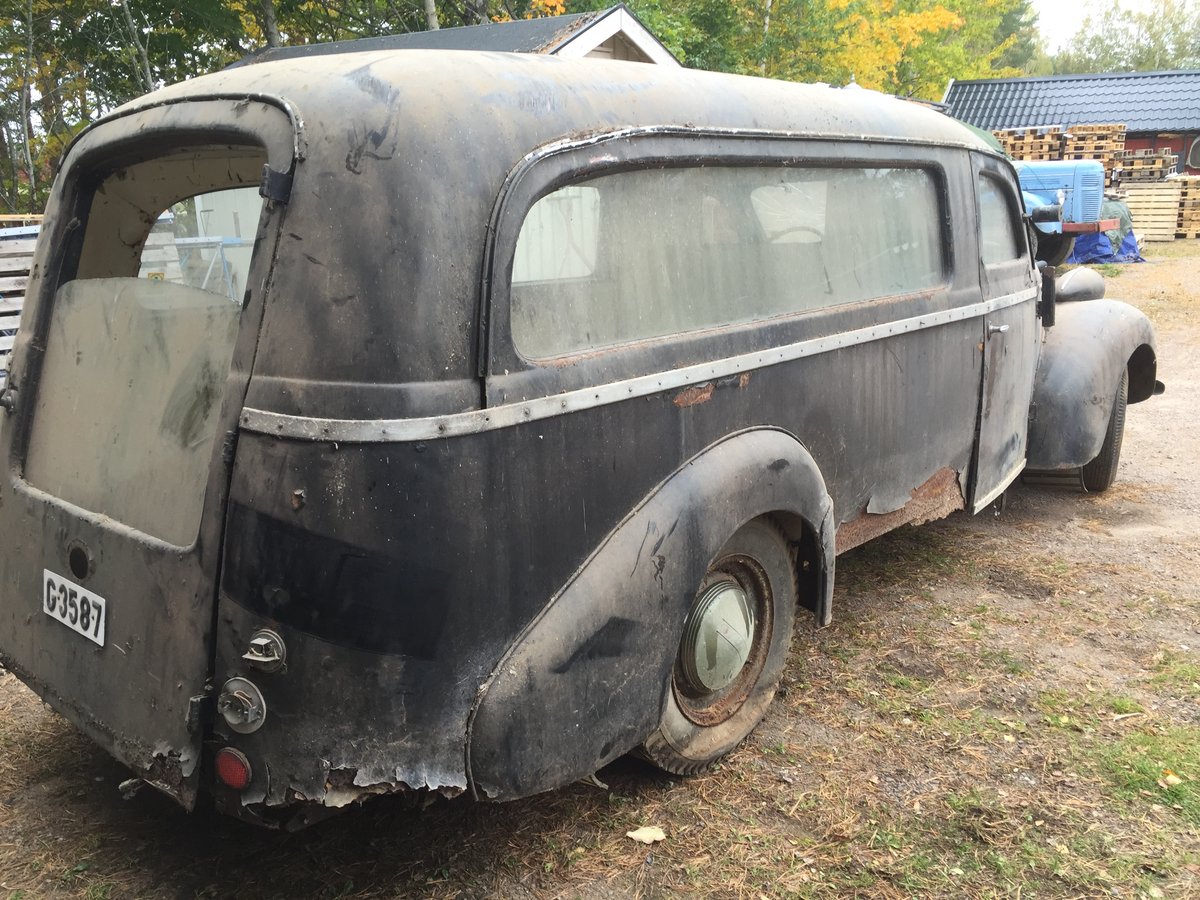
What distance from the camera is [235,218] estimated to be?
8.92 feet

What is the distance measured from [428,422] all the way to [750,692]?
62.5 inches

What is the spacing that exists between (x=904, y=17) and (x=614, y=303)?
1095 inches

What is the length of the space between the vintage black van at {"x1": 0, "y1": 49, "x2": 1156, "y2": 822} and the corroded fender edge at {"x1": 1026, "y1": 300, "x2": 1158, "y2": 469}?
1.99 metres

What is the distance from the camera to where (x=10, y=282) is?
24.0 feet

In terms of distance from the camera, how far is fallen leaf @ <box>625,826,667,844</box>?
2.49 meters

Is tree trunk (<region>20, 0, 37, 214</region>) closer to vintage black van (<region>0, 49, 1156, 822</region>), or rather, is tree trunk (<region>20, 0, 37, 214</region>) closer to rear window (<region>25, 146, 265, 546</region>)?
rear window (<region>25, 146, 265, 546</region>)

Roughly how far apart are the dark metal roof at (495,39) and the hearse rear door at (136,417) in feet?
23.6

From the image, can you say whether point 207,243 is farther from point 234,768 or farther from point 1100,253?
point 1100,253

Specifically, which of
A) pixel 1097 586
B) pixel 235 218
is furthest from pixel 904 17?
pixel 235 218

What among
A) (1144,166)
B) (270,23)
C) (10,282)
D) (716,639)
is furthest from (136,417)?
(1144,166)

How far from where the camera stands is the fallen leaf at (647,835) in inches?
98.0

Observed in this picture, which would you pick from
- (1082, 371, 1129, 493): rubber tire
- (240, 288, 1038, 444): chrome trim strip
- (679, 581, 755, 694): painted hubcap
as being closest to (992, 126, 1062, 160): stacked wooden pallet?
(1082, 371, 1129, 493): rubber tire

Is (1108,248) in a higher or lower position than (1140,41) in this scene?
lower

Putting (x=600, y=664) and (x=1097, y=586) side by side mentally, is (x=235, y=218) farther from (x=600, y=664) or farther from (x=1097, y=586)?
(x=1097, y=586)
